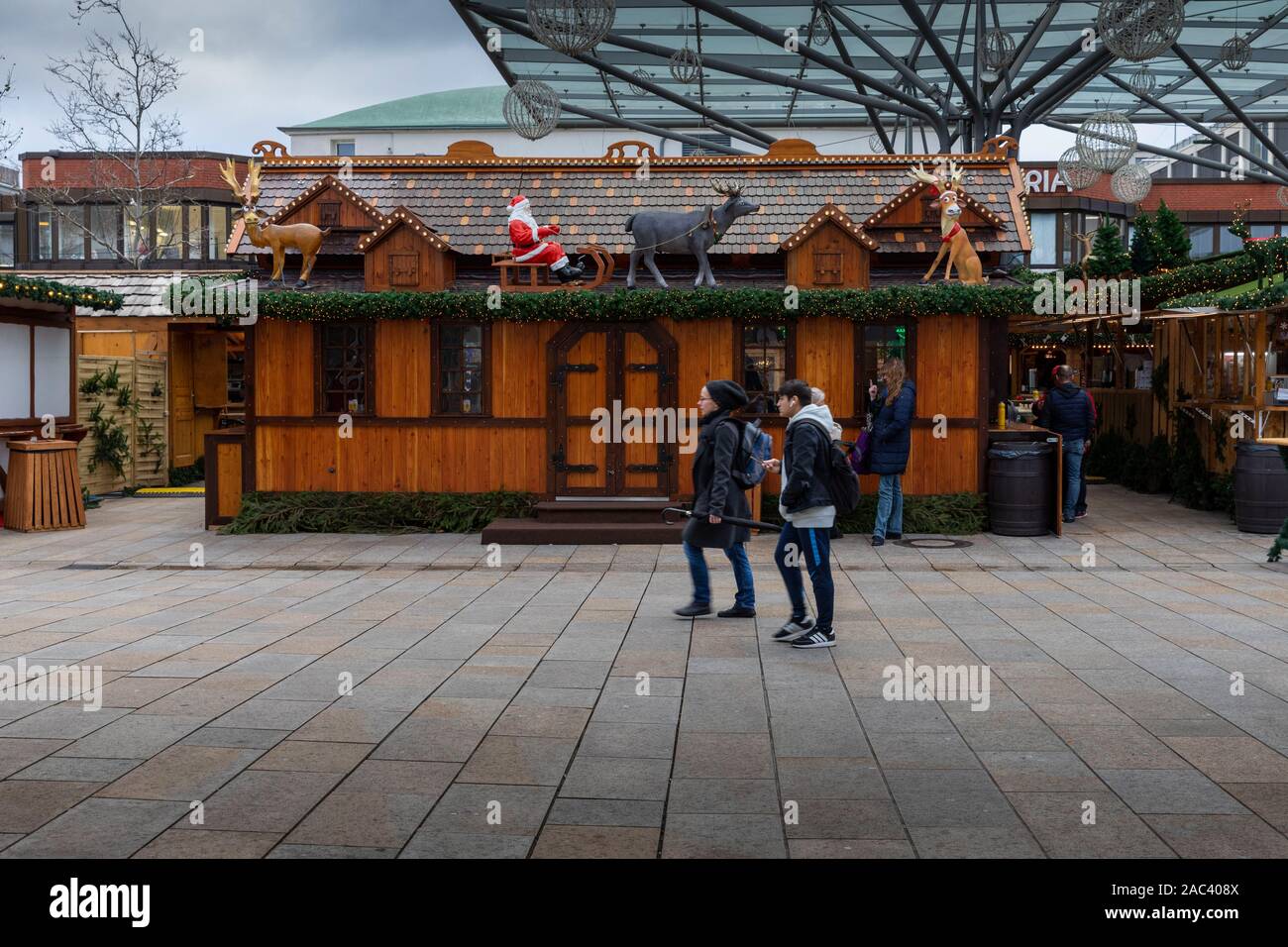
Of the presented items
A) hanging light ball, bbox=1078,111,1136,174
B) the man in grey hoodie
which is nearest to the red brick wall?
hanging light ball, bbox=1078,111,1136,174

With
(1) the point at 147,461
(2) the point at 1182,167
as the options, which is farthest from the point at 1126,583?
(2) the point at 1182,167

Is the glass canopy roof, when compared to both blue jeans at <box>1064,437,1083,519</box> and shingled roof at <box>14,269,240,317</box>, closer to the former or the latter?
shingled roof at <box>14,269,240,317</box>

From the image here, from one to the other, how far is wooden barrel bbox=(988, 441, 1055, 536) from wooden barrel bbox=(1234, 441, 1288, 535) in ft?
7.60

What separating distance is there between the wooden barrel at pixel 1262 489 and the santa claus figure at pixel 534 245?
8720mm

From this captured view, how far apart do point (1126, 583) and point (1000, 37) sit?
606 inches

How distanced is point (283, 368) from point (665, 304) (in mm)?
5111

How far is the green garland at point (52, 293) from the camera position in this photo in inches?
654

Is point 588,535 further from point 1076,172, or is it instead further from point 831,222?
point 1076,172

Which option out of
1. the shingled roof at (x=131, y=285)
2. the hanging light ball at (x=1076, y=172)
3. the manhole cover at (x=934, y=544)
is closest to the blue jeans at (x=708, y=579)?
the manhole cover at (x=934, y=544)

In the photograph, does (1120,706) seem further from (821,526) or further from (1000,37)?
(1000,37)

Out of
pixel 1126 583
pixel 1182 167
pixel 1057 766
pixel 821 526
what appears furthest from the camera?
pixel 1182 167

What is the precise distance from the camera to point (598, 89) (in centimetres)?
3478

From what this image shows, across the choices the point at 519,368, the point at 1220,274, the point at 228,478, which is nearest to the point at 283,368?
the point at 228,478

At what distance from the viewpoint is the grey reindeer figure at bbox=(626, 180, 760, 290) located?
1589cm
